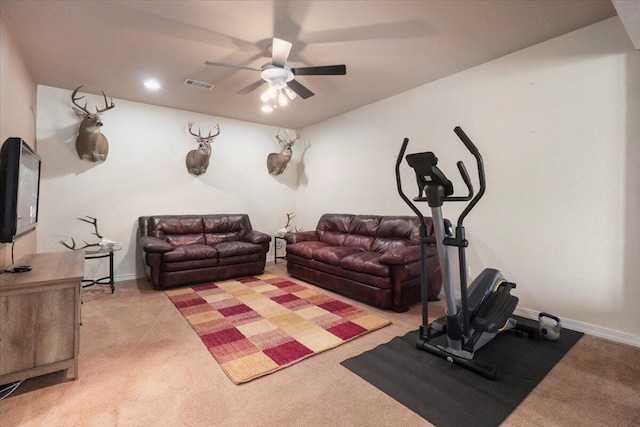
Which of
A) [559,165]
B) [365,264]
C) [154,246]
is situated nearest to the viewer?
[559,165]

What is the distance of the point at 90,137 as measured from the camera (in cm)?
399

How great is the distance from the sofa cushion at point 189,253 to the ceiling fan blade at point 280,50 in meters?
2.66

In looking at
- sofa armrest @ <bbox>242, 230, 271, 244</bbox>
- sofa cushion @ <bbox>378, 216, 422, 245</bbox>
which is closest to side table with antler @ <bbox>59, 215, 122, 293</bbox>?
sofa armrest @ <bbox>242, 230, 271, 244</bbox>

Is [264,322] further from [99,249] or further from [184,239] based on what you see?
[99,249]

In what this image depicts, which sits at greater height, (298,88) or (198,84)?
(198,84)

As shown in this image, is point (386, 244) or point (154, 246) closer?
point (154, 246)

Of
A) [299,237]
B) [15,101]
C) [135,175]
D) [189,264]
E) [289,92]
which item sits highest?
[289,92]

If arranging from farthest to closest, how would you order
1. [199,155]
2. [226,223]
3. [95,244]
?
[226,223] → [199,155] → [95,244]

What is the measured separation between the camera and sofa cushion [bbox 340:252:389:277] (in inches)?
125

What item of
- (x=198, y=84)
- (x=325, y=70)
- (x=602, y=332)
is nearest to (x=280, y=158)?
(x=198, y=84)

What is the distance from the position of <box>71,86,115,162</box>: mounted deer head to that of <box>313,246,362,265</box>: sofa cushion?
337cm

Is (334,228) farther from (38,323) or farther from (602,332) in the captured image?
(38,323)

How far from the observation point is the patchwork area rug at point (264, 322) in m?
2.19

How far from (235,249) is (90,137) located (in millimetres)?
2492
